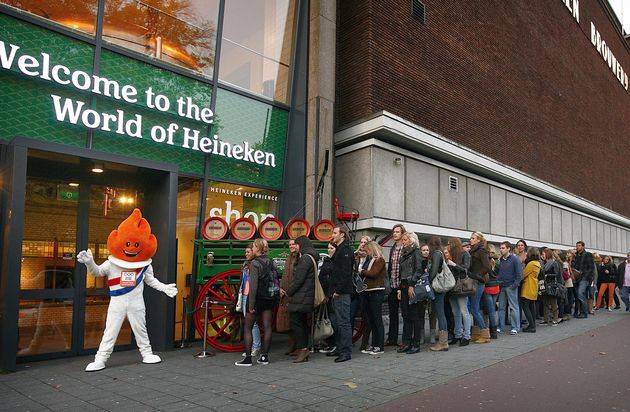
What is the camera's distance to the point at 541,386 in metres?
5.96

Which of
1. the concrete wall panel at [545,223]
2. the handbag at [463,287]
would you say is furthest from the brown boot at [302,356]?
the concrete wall panel at [545,223]

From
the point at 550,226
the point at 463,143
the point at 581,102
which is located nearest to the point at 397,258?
the point at 463,143

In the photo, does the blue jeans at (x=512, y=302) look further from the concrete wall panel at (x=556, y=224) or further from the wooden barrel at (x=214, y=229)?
the concrete wall panel at (x=556, y=224)

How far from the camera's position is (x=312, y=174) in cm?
1220

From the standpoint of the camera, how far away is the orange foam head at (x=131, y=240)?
7359 mm

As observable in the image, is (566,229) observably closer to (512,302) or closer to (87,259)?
(512,302)

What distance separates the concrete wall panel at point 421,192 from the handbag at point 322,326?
593cm

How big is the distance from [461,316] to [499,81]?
1194 centimetres

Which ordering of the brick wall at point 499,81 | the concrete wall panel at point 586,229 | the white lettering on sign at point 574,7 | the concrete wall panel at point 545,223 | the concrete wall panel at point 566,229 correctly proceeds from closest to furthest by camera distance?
the brick wall at point 499,81 < the concrete wall panel at point 545,223 < the concrete wall panel at point 566,229 < the white lettering on sign at point 574,7 < the concrete wall panel at point 586,229

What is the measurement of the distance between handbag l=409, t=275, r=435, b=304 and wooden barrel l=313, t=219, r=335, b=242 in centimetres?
189

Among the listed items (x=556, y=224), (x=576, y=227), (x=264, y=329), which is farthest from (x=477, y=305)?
(x=576, y=227)

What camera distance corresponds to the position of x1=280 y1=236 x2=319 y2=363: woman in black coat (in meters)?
7.53

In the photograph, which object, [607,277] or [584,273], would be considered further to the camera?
[607,277]

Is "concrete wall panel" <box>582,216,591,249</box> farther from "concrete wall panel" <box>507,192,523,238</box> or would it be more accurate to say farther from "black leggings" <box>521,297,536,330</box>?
"black leggings" <box>521,297,536,330</box>
